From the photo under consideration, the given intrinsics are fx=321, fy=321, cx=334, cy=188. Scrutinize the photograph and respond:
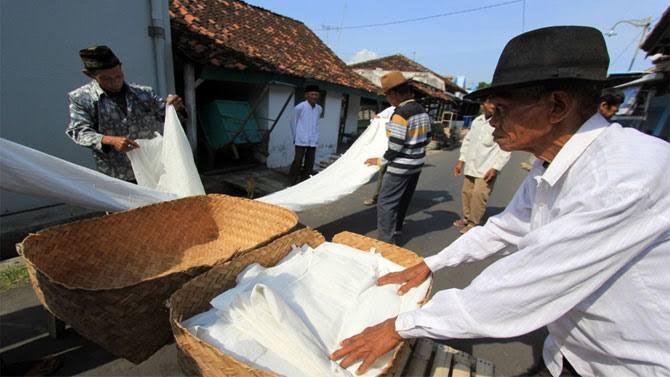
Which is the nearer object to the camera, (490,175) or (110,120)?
(110,120)

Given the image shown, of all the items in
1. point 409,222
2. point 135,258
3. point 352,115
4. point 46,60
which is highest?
point 46,60

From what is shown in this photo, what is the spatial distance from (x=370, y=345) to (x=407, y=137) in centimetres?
226

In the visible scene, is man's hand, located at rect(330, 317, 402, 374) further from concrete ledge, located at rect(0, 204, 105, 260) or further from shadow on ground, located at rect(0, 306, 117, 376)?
concrete ledge, located at rect(0, 204, 105, 260)

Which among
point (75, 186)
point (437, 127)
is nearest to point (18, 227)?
point (75, 186)

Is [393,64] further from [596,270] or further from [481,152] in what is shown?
[596,270]

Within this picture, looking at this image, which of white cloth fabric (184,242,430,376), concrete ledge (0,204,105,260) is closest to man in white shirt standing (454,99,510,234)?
white cloth fabric (184,242,430,376)

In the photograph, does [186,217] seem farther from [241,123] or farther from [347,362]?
[241,123]

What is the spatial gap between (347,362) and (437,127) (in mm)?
15689

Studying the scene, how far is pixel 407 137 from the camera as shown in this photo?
10.00ft

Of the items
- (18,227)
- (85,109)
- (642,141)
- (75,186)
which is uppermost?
(642,141)

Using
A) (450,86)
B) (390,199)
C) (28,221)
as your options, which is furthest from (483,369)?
(450,86)

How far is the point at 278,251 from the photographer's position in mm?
1896

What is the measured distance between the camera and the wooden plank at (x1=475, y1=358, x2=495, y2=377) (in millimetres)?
1361

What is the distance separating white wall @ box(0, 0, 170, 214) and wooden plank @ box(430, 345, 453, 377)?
460 centimetres
